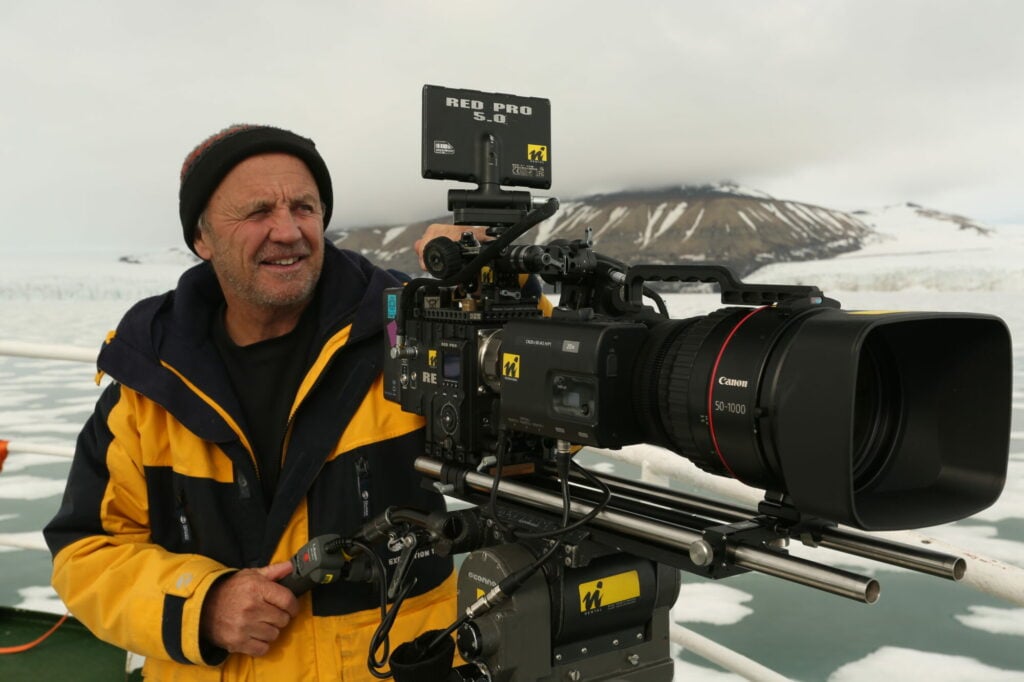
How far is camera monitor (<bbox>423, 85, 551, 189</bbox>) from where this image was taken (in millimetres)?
1152

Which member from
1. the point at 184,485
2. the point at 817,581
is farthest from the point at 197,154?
the point at 817,581

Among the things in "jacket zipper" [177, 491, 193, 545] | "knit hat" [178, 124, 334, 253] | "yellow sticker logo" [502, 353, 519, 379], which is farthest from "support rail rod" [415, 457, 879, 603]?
"knit hat" [178, 124, 334, 253]

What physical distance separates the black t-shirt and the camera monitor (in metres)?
0.51

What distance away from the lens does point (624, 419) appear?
948 millimetres

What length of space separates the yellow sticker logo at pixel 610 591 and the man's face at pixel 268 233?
2.51 feet

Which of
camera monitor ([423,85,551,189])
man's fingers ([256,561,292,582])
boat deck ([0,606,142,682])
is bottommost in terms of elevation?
boat deck ([0,606,142,682])

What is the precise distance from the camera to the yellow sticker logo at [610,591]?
1000 mm

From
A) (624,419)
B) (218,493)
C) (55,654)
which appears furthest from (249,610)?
(55,654)

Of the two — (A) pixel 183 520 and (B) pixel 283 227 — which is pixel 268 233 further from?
(A) pixel 183 520

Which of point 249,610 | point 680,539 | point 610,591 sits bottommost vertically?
point 249,610

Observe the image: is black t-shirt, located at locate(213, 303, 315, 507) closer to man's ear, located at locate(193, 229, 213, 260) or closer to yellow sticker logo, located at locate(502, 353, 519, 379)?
man's ear, located at locate(193, 229, 213, 260)

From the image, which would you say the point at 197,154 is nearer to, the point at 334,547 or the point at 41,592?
the point at 334,547

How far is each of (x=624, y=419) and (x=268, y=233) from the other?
81cm

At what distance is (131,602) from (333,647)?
12.8 inches
